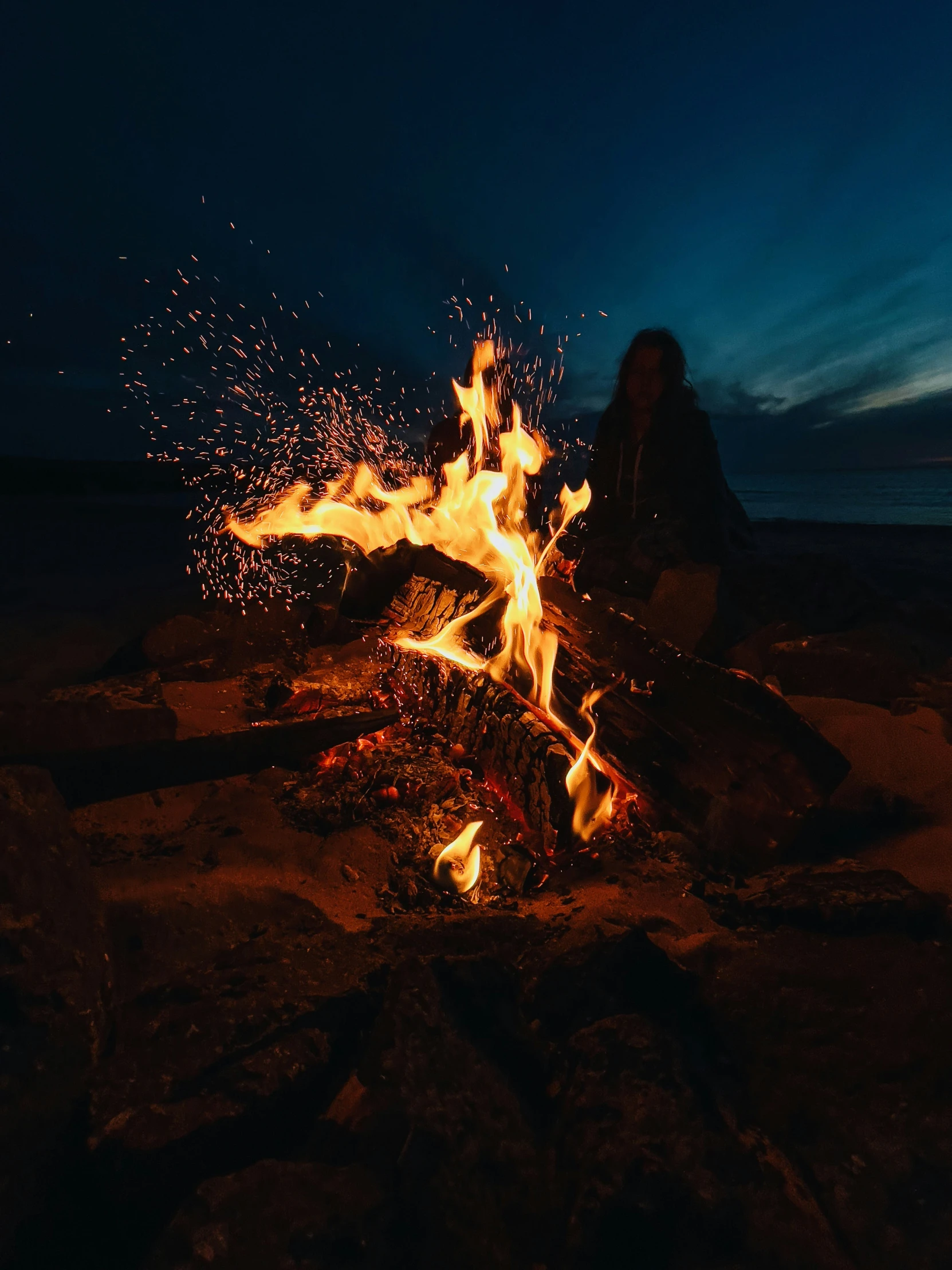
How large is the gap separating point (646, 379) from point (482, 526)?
3616mm

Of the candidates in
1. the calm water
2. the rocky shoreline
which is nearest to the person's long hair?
the rocky shoreline

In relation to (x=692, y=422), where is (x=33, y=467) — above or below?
below

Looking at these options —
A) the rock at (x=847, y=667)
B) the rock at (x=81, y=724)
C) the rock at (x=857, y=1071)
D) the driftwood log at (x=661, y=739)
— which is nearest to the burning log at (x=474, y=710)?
the driftwood log at (x=661, y=739)

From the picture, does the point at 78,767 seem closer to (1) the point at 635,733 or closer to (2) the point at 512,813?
(2) the point at 512,813

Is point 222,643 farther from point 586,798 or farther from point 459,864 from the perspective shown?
point 586,798

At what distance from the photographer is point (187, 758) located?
283 centimetres

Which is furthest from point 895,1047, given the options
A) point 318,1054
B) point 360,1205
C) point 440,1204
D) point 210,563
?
point 210,563

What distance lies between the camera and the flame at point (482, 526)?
12.5 ft

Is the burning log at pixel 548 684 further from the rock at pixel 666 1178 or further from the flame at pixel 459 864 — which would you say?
the rock at pixel 666 1178

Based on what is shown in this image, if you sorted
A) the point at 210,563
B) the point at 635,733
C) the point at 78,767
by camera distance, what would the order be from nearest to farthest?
1. the point at 78,767
2. the point at 635,733
3. the point at 210,563

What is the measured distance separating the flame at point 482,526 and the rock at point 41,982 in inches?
82.6

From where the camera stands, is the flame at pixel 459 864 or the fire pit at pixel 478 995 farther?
the flame at pixel 459 864

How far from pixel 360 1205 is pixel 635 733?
2334 mm

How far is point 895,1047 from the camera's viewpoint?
1.64m
